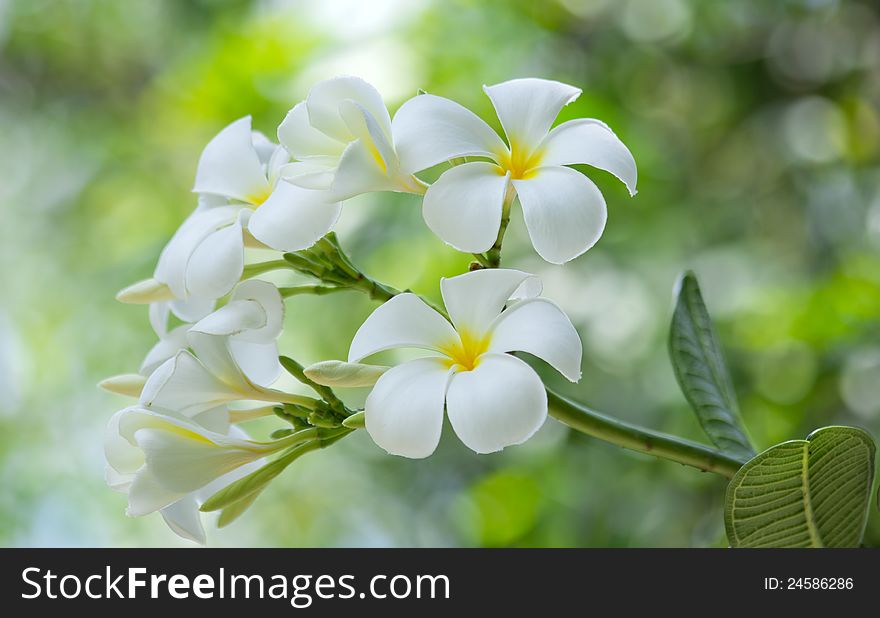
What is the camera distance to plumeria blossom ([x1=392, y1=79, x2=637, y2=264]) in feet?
1.04

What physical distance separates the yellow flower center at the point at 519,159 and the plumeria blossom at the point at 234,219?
7cm

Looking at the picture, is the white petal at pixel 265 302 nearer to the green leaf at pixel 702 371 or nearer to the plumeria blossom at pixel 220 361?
the plumeria blossom at pixel 220 361

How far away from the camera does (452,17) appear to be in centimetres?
127

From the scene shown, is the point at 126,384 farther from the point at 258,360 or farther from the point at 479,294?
the point at 479,294

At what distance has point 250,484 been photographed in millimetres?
364

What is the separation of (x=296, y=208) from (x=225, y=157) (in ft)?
0.28

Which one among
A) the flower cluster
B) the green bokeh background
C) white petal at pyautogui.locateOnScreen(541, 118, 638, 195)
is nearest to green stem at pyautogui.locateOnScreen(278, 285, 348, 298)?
the flower cluster

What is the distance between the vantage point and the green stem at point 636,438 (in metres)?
0.35

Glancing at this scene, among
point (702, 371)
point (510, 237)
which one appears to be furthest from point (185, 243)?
point (510, 237)

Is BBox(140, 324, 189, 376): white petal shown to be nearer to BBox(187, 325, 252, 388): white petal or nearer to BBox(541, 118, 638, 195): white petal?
BBox(187, 325, 252, 388): white petal

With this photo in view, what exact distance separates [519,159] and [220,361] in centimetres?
14

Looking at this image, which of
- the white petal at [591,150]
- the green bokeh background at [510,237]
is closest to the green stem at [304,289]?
the white petal at [591,150]

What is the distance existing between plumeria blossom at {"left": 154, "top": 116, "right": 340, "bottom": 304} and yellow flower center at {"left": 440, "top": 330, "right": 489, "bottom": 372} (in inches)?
2.5
